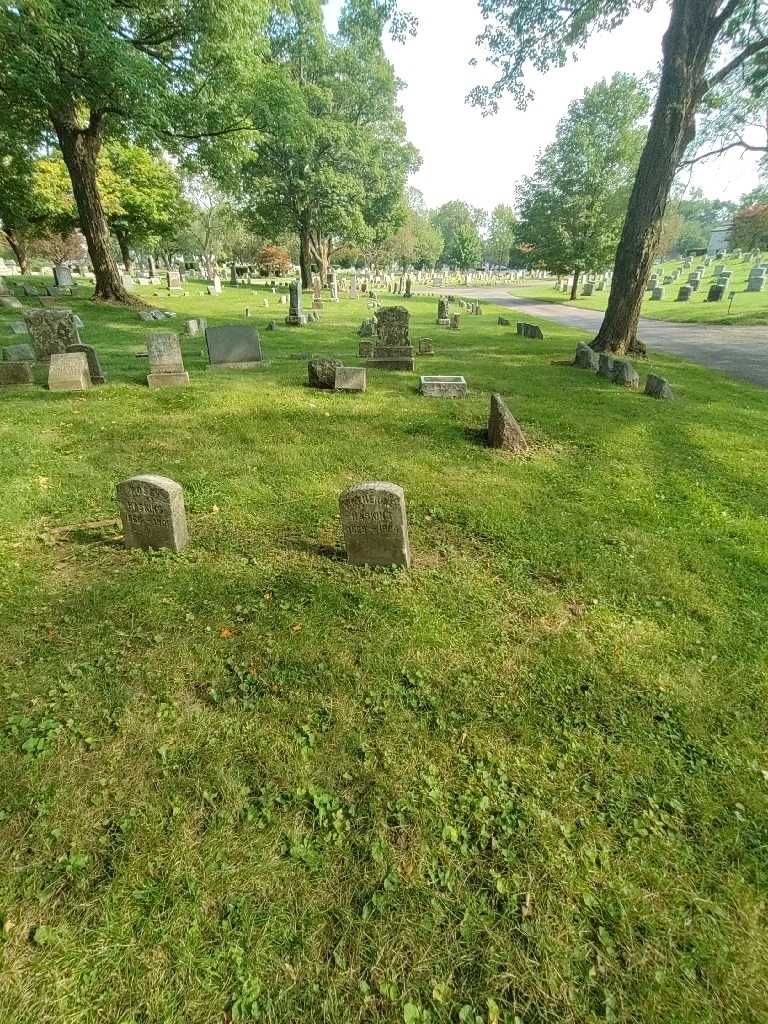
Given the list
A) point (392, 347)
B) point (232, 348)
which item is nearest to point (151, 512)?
point (232, 348)

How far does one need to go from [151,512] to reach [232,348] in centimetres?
815

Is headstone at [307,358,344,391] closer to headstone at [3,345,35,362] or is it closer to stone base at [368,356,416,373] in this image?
stone base at [368,356,416,373]

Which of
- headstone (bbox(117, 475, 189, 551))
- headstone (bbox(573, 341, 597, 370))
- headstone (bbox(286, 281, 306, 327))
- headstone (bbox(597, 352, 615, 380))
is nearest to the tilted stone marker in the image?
headstone (bbox(117, 475, 189, 551))

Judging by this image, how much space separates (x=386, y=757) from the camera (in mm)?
2891

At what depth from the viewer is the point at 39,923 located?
2.11m

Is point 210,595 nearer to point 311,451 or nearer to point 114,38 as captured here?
Result: point 311,451

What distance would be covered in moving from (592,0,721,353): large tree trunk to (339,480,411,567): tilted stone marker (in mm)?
11666

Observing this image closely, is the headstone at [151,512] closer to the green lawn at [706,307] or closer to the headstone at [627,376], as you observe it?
the headstone at [627,376]

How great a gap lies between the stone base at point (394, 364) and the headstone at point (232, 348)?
279cm

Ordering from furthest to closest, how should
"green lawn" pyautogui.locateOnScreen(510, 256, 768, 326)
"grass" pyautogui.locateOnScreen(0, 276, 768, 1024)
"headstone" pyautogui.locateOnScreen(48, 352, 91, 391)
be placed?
"green lawn" pyautogui.locateOnScreen(510, 256, 768, 326)
"headstone" pyautogui.locateOnScreen(48, 352, 91, 391)
"grass" pyautogui.locateOnScreen(0, 276, 768, 1024)

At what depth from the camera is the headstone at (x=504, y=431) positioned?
7367 millimetres

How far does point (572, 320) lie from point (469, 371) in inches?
725

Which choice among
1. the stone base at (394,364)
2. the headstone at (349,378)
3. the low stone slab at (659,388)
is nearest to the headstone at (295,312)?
the stone base at (394,364)

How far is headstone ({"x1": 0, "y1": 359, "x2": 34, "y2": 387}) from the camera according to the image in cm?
936
